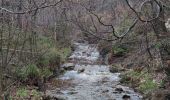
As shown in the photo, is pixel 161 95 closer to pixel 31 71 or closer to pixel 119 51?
pixel 31 71

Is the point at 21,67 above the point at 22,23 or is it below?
below

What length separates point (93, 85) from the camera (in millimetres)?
18422

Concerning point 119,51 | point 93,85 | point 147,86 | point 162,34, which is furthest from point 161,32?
point 119,51

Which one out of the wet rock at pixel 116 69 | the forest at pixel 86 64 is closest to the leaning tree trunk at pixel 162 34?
the forest at pixel 86 64

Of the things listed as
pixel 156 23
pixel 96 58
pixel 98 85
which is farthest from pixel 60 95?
pixel 96 58

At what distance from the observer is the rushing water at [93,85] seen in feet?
50.7

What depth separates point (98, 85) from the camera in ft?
60.3

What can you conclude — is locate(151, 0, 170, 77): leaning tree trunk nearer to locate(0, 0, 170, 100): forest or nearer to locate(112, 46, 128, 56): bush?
locate(0, 0, 170, 100): forest

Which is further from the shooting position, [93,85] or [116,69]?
[116,69]

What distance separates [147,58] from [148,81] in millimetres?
3219

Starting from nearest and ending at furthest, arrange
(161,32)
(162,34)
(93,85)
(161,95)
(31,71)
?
(161,95) < (162,34) < (161,32) < (31,71) < (93,85)

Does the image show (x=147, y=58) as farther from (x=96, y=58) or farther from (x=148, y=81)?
(x=96, y=58)

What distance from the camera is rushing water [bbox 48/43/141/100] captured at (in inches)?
608

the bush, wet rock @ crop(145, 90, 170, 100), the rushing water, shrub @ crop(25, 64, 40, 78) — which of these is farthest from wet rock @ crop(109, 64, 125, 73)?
wet rock @ crop(145, 90, 170, 100)
